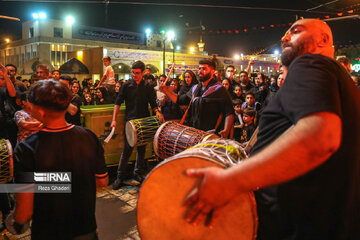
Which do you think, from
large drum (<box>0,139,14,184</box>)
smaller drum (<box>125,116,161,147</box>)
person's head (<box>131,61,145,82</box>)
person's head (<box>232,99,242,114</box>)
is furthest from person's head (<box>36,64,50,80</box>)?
person's head (<box>232,99,242,114</box>)

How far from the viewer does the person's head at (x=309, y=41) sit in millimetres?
1491

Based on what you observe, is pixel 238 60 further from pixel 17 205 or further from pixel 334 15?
pixel 17 205

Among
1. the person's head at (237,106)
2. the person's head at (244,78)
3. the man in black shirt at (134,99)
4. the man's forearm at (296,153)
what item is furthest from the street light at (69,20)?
the man's forearm at (296,153)

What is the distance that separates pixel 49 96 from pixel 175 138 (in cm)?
193

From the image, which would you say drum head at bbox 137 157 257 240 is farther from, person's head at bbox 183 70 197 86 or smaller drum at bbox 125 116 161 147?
person's head at bbox 183 70 197 86

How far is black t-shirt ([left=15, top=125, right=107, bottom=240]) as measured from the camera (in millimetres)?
1984

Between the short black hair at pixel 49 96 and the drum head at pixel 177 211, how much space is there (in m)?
1.02

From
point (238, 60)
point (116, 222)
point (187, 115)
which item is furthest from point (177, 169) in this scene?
point (238, 60)

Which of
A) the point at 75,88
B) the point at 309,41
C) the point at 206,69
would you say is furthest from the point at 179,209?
the point at 75,88

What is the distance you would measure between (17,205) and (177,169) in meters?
1.29

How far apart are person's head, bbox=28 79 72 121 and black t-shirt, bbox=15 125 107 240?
0.50 feet

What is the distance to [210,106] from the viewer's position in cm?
458

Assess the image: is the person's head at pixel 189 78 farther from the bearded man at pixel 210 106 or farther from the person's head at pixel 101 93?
the person's head at pixel 101 93

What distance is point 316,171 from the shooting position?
1.23 meters
